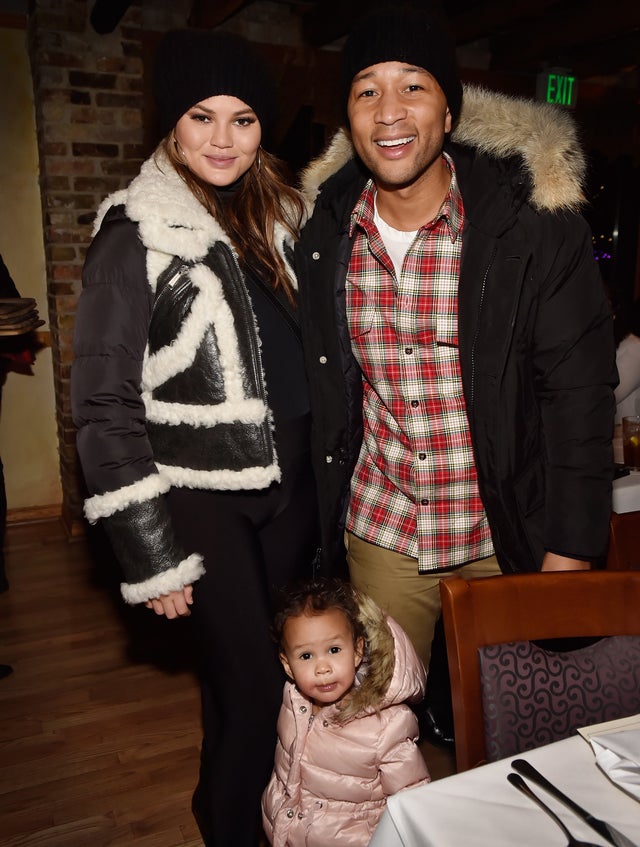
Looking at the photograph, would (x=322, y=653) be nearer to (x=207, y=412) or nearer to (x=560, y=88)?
(x=207, y=412)

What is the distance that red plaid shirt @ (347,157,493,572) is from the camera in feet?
5.50

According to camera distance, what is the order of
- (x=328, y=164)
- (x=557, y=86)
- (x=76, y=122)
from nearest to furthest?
(x=328, y=164), (x=76, y=122), (x=557, y=86)

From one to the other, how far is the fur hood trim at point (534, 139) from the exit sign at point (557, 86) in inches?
138

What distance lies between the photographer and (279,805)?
5.27 feet

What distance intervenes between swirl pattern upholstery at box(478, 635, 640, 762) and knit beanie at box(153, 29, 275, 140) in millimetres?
1277

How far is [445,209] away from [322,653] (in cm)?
101

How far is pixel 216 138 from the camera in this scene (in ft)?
5.37

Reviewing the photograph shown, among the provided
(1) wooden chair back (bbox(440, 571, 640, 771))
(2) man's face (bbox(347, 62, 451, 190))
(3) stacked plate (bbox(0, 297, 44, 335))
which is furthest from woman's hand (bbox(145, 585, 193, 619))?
(3) stacked plate (bbox(0, 297, 44, 335))

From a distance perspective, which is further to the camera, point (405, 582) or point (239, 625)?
point (405, 582)

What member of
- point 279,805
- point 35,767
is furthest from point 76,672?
point 279,805

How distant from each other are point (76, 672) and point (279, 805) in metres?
1.50

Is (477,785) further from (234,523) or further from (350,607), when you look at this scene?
(234,523)

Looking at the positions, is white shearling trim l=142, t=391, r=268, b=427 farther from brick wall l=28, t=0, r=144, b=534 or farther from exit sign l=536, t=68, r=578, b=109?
exit sign l=536, t=68, r=578, b=109

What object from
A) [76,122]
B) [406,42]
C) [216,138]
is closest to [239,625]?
[216,138]
